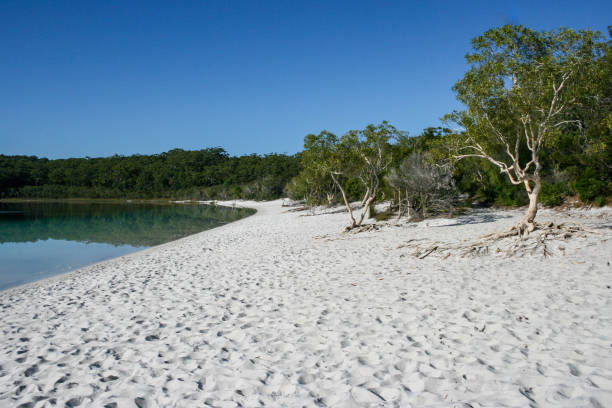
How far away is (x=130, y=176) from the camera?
330ft

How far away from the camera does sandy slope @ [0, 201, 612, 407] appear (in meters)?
3.33

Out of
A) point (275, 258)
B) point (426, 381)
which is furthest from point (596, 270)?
point (275, 258)

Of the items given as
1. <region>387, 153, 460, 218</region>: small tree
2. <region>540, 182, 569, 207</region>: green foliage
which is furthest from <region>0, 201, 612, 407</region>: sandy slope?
<region>540, 182, 569, 207</region>: green foliage

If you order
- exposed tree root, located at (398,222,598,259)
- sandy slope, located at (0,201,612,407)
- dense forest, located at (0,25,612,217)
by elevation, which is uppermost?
dense forest, located at (0,25,612,217)

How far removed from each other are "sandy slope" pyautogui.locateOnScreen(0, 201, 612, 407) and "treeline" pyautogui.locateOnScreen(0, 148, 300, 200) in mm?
71408

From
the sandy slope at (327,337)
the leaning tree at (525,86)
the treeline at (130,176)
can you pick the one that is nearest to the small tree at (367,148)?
the leaning tree at (525,86)

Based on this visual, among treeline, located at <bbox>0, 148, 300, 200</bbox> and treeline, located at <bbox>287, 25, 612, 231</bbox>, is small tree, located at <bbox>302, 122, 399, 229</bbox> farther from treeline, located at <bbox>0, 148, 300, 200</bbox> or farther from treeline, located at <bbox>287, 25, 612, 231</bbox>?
treeline, located at <bbox>0, 148, 300, 200</bbox>

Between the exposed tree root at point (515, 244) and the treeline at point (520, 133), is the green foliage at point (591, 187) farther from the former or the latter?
the exposed tree root at point (515, 244)

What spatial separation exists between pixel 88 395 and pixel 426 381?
3.18m

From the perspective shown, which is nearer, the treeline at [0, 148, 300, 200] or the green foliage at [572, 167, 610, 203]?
the green foliage at [572, 167, 610, 203]

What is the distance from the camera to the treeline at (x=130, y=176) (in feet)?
289

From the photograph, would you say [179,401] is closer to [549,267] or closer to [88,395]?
[88,395]

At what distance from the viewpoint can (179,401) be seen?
3311mm

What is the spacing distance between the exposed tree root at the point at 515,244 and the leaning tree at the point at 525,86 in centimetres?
18
